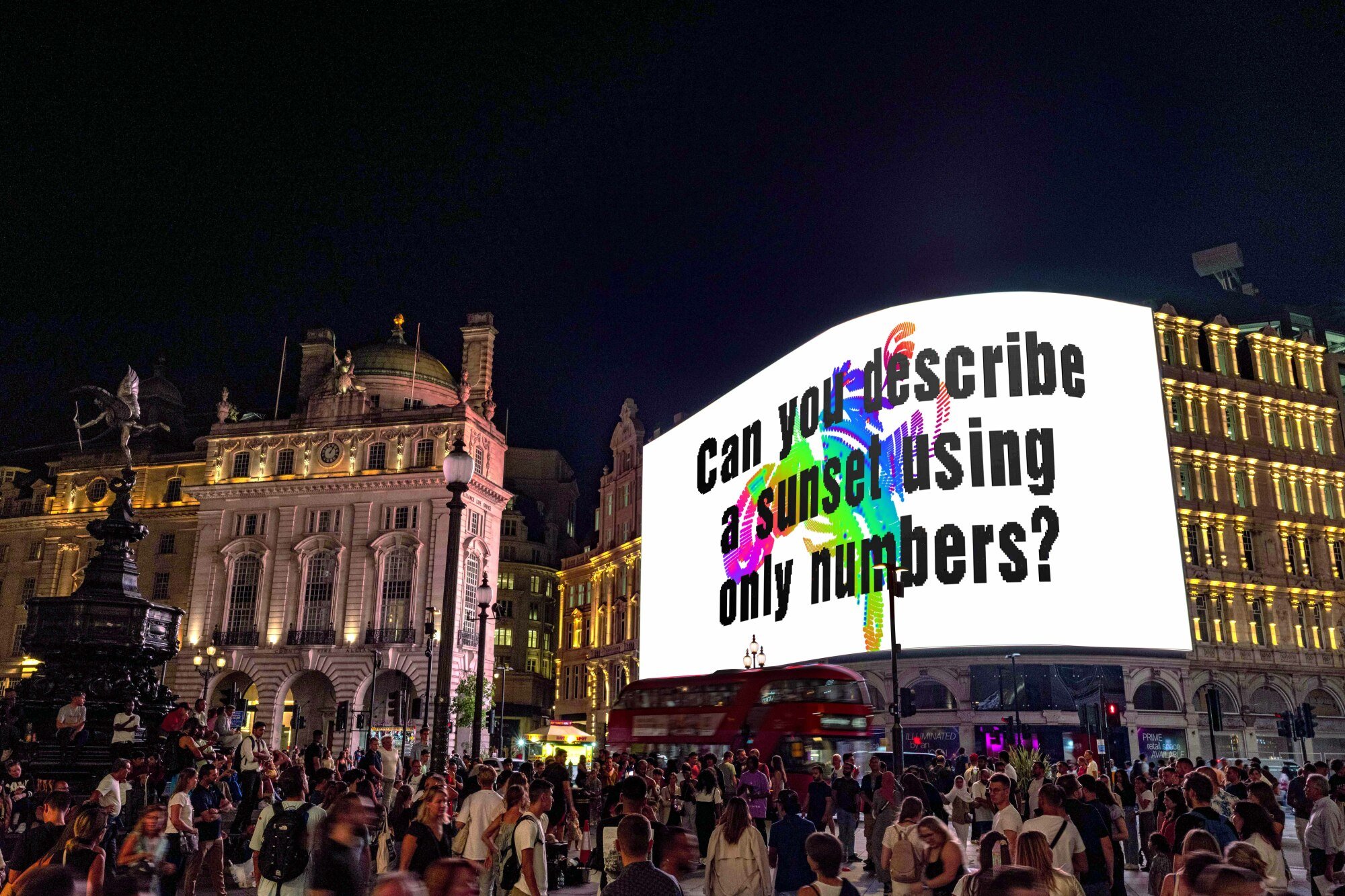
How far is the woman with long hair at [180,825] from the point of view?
464 inches

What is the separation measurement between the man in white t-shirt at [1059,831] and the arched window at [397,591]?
202 ft

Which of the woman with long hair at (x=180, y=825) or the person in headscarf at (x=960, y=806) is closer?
the woman with long hair at (x=180, y=825)

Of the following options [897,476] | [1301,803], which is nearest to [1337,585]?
[897,476]

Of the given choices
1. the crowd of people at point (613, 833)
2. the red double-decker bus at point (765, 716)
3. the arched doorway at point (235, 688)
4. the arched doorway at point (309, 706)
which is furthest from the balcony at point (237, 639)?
the crowd of people at point (613, 833)

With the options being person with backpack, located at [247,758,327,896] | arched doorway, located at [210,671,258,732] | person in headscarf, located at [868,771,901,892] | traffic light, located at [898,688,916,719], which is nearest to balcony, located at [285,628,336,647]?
arched doorway, located at [210,671,258,732]

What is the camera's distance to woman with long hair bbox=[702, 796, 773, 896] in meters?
9.10

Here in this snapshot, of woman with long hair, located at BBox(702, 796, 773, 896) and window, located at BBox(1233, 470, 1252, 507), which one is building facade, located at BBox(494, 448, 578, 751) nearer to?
window, located at BBox(1233, 470, 1252, 507)

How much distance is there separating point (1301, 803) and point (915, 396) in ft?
114

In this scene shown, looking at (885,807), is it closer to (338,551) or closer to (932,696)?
(932,696)

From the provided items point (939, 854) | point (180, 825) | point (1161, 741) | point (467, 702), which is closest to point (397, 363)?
point (467, 702)

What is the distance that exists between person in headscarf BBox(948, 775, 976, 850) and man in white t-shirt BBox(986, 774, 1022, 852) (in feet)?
31.9

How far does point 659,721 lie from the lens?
37938 mm

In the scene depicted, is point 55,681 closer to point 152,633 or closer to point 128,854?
point 152,633

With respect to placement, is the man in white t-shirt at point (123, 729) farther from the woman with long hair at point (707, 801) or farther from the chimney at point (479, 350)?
the chimney at point (479, 350)
